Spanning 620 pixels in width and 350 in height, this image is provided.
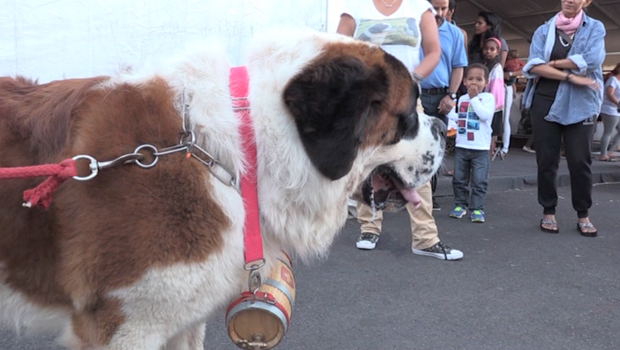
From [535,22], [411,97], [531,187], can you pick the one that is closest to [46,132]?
[411,97]

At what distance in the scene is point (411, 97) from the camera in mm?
1999

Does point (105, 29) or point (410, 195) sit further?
point (105, 29)

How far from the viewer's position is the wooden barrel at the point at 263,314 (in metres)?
1.82

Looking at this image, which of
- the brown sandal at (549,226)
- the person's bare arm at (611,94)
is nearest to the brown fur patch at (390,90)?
the brown sandal at (549,226)

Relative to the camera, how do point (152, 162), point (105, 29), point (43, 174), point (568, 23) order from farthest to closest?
point (568, 23) → point (105, 29) → point (152, 162) → point (43, 174)

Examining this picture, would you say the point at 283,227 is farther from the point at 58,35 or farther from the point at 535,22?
the point at 535,22

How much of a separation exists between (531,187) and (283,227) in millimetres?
7381

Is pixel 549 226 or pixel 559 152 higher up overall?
pixel 559 152

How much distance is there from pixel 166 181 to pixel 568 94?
14.8ft

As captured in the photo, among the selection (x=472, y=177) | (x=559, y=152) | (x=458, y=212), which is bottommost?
(x=458, y=212)

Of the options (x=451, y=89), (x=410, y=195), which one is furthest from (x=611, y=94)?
(x=410, y=195)

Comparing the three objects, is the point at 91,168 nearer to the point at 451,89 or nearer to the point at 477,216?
the point at 451,89

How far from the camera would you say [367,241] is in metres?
4.69

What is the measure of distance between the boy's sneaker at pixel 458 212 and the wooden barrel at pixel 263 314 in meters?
4.41
